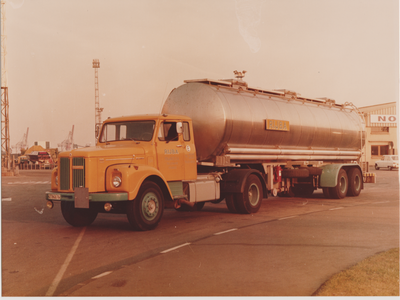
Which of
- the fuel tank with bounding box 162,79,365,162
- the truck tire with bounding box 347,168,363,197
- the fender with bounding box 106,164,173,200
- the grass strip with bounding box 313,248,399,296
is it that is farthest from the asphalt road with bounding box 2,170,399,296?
the truck tire with bounding box 347,168,363,197

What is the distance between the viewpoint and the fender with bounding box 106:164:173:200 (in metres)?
10.3

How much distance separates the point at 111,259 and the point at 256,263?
2390 mm

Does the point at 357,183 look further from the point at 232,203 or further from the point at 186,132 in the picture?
the point at 186,132

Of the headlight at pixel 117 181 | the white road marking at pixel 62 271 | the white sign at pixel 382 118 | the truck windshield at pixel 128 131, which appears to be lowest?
the white road marking at pixel 62 271

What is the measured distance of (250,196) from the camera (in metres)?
14.1

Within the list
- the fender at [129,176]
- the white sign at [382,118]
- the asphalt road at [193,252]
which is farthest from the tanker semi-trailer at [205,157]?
the white sign at [382,118]

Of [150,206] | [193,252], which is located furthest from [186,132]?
[193,252]

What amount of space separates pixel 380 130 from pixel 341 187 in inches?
1816

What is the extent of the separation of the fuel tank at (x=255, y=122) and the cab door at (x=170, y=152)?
1.32 meters

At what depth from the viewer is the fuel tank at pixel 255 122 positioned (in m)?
13.3

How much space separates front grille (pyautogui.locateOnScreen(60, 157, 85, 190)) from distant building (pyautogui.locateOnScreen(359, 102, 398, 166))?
53683mm

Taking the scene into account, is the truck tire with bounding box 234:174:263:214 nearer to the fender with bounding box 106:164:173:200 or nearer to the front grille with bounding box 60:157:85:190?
the fender with bounding box 106:164:173:200

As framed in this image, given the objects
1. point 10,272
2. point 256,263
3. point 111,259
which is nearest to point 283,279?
point 256,263

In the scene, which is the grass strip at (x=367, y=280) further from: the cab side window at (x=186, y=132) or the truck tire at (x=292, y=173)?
the truck tire at (x=292, y=173)
